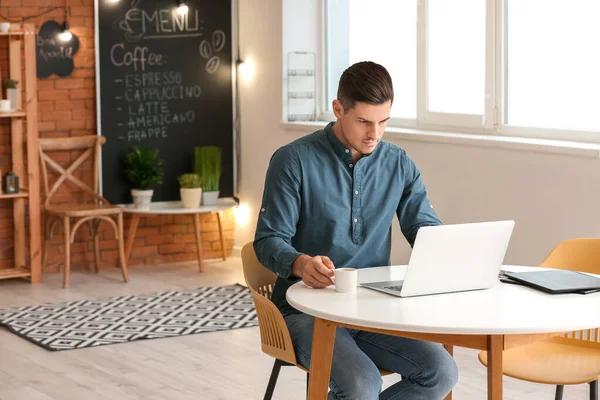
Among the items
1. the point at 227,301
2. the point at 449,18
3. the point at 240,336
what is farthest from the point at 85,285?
the point at 449,18

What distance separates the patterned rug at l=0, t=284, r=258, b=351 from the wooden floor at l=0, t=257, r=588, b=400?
0.10 meters

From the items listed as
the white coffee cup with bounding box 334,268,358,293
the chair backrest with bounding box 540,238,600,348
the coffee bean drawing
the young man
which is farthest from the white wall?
the white coffee cup with bounding box 334,268,358,293

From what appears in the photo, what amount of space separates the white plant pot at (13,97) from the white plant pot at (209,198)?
138 centimetres

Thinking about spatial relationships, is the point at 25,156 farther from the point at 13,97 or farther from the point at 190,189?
the point at 190,189

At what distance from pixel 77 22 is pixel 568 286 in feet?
14.9

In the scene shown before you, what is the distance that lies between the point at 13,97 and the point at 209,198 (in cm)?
147

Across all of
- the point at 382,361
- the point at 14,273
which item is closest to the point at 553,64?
the point at 382,361

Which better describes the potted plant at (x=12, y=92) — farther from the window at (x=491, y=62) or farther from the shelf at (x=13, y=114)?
the window at (x=491, y=62)

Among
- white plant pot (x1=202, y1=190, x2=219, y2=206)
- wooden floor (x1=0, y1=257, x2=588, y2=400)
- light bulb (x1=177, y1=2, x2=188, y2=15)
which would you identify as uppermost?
light bulb (x1=177, y1=2, x2=188, y2=15)

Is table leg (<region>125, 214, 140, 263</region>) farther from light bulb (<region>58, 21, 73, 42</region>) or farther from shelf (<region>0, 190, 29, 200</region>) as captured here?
light bulb (<region>58, 21, 73, 42</region>)

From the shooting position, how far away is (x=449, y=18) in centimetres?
534

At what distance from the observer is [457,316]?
7.61ft

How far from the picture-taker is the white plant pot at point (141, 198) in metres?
6.50

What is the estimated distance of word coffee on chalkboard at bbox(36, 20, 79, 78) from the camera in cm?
631
